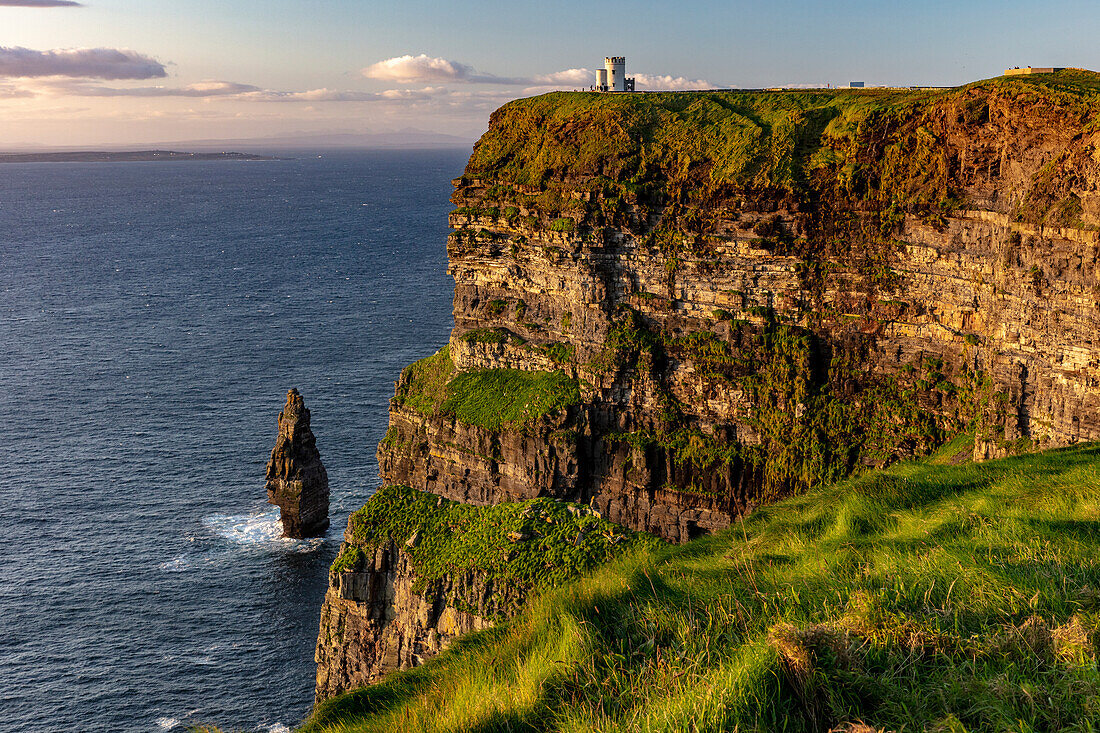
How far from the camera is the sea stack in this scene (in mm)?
77062

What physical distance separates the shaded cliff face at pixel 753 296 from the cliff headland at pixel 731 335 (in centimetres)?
15

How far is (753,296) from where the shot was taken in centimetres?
5278

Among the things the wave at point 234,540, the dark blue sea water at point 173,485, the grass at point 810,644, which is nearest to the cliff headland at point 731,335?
the grass at point 810,644

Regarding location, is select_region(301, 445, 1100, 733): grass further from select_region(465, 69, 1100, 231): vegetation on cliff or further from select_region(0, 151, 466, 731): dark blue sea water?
select_region(0, 151, 466, 731): dark blue sea water

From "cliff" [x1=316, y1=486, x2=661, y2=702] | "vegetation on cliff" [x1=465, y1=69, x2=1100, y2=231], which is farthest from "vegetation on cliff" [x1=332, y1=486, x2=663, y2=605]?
"vegetation on cliff" [x1=465, y1=69, x2=1100, y2=231]

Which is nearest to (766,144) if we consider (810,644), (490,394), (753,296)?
(753,296)

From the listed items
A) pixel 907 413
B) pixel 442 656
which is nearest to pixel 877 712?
pixel 442 656

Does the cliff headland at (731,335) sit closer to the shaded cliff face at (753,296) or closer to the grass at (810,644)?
the shaded cliff face at (753,296)

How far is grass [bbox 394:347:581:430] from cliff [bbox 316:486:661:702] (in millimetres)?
6439

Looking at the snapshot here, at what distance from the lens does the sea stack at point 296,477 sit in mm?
77062

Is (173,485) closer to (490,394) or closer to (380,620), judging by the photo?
(380,620)

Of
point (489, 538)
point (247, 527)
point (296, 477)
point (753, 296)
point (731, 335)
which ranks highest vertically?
point (753, 296)

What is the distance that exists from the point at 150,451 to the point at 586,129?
5823cm

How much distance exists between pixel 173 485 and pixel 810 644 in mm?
84054
